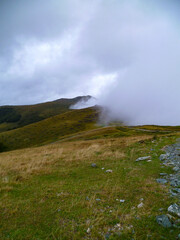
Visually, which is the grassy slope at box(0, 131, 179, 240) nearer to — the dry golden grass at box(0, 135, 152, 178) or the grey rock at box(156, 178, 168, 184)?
the grey rock at box(156, 178, 168, 184)

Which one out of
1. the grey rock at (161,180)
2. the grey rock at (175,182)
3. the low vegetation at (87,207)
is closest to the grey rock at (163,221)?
the low vegetation at (87,207)

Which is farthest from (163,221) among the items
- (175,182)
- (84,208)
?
(175,182)

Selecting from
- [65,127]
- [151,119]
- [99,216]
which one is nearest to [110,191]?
[99,216]

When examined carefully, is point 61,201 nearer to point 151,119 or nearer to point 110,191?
point 110,191

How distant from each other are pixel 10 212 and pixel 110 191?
16.0 ft

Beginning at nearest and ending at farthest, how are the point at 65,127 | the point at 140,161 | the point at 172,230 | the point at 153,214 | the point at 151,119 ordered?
the point at 172,230 → the point at 153,214 → the point at 140,161 → the point at 65,127 → the point at 151,119

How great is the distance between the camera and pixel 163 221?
178 inches

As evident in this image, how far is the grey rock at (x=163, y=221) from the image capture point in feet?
14.5

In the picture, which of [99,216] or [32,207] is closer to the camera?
[99,216]

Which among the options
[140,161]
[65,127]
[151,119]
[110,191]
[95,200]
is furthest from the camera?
[151,119]

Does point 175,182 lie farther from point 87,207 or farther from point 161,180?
point 87,207

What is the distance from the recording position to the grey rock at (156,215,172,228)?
14.5ft

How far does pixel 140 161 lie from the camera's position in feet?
41.7

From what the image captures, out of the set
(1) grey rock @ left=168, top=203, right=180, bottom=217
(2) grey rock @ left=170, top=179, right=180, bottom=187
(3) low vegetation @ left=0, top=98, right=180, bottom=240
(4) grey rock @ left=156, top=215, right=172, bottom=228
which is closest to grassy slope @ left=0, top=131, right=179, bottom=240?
(3) low vegetation @ left=0, top=98, right=180, bottom=240
